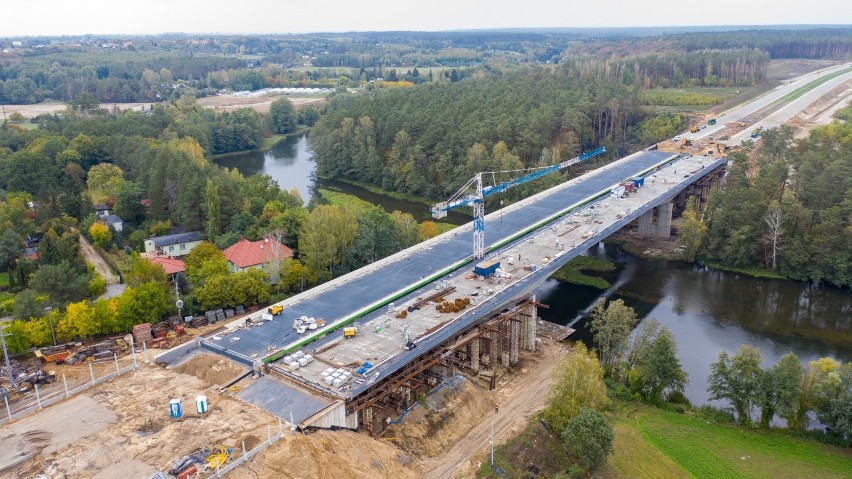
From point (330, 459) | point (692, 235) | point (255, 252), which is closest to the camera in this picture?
point (330, 459)

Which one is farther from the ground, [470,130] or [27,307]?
[470,130]

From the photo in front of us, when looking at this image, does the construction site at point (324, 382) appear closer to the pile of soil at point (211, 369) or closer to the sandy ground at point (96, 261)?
the pile of soil at point (211, 369)

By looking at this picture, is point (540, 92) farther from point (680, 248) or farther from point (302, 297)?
point (302, 297)

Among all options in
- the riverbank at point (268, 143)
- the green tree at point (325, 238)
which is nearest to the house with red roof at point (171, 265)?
the green tree at point (325, 238)

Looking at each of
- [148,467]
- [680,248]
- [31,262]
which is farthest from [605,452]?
[31,262]

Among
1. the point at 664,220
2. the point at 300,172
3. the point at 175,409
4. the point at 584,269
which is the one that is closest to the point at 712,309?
the point at 584,269

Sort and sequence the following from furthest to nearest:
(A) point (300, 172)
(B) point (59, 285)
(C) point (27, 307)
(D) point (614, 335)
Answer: (A) point (300, 172), (B) point (59, 285), (C) point (27, 307), (D) point (614, 335)

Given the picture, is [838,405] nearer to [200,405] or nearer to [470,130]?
[200,405]
